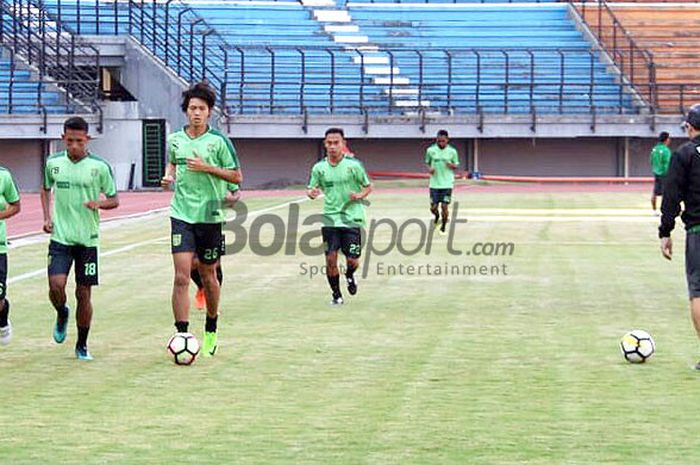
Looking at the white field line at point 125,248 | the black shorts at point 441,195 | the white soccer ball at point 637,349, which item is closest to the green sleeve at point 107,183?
the white soccer ball at point 637,349

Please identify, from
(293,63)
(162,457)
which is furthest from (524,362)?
(293,63)

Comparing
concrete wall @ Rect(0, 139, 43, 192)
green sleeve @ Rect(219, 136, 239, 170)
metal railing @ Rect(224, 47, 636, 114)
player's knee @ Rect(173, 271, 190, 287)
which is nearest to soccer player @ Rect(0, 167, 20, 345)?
player's knee @ Rect(173, 271, 190, 287)

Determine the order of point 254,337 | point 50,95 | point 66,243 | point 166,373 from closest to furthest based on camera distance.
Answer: point 166,373 < point 66,243 < point 254,337 < point 50,95

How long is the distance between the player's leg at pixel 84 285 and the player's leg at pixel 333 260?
5139 mm

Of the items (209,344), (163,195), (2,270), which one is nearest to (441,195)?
(163,195)

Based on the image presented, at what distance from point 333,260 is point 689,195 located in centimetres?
630

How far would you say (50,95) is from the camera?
46.2m

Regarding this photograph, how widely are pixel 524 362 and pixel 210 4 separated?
4601cm

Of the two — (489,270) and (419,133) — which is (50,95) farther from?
(489,270)

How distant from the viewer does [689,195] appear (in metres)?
11.2

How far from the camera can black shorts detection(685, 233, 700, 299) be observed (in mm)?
11141

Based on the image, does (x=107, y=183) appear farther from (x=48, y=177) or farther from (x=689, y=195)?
(x=689, y=195)

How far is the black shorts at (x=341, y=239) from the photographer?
17078 millimetres

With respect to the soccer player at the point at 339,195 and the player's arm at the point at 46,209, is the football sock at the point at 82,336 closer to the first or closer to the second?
the player's arm at the point at 46,209
